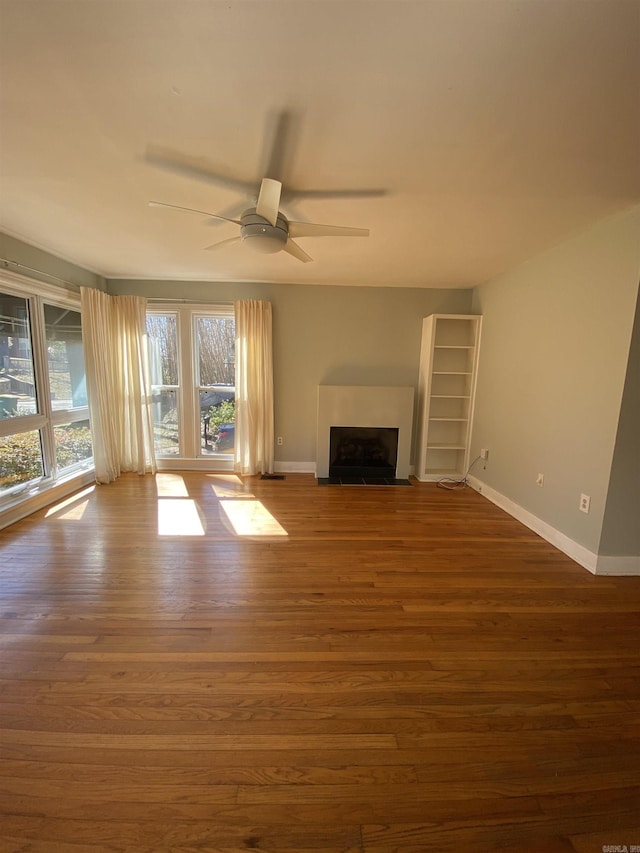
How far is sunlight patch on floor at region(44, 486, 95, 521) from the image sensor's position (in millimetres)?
3021

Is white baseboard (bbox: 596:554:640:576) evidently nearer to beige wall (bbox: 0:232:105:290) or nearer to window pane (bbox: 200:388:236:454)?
window pane (bbox: 200:388:236:454)

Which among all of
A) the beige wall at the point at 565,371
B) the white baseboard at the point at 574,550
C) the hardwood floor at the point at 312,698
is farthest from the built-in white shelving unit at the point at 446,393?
the hardwood floor at the point at 312,698

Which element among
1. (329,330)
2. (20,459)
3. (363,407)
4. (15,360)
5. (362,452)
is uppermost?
(329,330)

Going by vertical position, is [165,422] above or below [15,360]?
below

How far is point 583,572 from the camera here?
2.30m

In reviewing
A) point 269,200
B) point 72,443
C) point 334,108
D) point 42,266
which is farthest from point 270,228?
point 72,443

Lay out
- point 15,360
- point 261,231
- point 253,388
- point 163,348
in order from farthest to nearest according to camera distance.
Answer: point 163,348, point 253,388, point 15,360, point 261,231

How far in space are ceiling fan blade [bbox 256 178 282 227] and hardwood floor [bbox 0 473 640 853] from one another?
7.20 ft

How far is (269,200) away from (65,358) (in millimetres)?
3213

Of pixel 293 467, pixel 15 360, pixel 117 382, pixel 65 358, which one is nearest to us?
pixel 15 360

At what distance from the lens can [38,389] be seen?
3221 mm

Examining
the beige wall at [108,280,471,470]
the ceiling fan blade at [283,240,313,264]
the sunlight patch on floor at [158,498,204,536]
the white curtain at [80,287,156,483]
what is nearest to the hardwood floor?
the sunlight patch on floor at [158,498,204,536]

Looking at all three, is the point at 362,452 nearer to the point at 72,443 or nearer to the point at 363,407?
the point at 363,407

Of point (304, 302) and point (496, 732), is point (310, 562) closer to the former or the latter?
point (496, 732)
